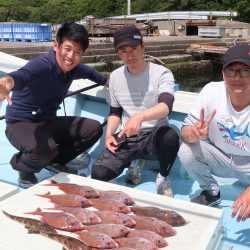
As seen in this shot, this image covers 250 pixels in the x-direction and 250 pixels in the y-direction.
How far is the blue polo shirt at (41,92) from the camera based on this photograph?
3.31m

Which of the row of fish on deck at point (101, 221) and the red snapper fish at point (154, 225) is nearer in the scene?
the row of fish on deck at point (101, 221)

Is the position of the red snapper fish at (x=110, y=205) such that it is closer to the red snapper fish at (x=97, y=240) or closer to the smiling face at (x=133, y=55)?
the red snapper fish at (x=97, y=240)

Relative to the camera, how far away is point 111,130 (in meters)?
3.38

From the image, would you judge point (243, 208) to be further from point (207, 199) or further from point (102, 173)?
point (102, 173)

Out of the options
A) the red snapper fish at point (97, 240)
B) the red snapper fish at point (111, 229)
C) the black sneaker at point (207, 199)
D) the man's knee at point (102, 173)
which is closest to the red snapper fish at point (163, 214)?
the red snapper fish at point (111, 229)

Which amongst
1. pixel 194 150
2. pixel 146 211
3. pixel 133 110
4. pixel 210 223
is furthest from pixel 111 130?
pixel 210 223

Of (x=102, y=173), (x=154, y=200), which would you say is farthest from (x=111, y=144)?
(x=154, y=200)

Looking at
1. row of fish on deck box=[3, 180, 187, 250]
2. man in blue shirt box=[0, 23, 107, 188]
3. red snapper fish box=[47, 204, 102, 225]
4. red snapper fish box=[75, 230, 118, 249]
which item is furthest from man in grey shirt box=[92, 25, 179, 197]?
red snapper fish box=[75, 230, 118, 249]

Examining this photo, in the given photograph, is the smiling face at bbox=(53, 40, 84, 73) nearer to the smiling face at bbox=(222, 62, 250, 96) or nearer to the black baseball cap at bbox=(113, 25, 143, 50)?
the black baseball cap at bbox=(113, 25, 143, 50)

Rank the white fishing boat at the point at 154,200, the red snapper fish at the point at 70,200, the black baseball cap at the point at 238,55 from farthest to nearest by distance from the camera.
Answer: the red snapper fish at the point at 70,200 < the black baseball cap at the point at 238,55 < the white fishing boat at the point at 154,200

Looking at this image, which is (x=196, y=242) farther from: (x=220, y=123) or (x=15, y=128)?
(x=15, y=128)

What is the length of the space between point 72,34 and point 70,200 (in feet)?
4.79

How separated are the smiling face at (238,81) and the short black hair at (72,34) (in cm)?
132

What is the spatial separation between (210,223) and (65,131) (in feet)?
5.94
